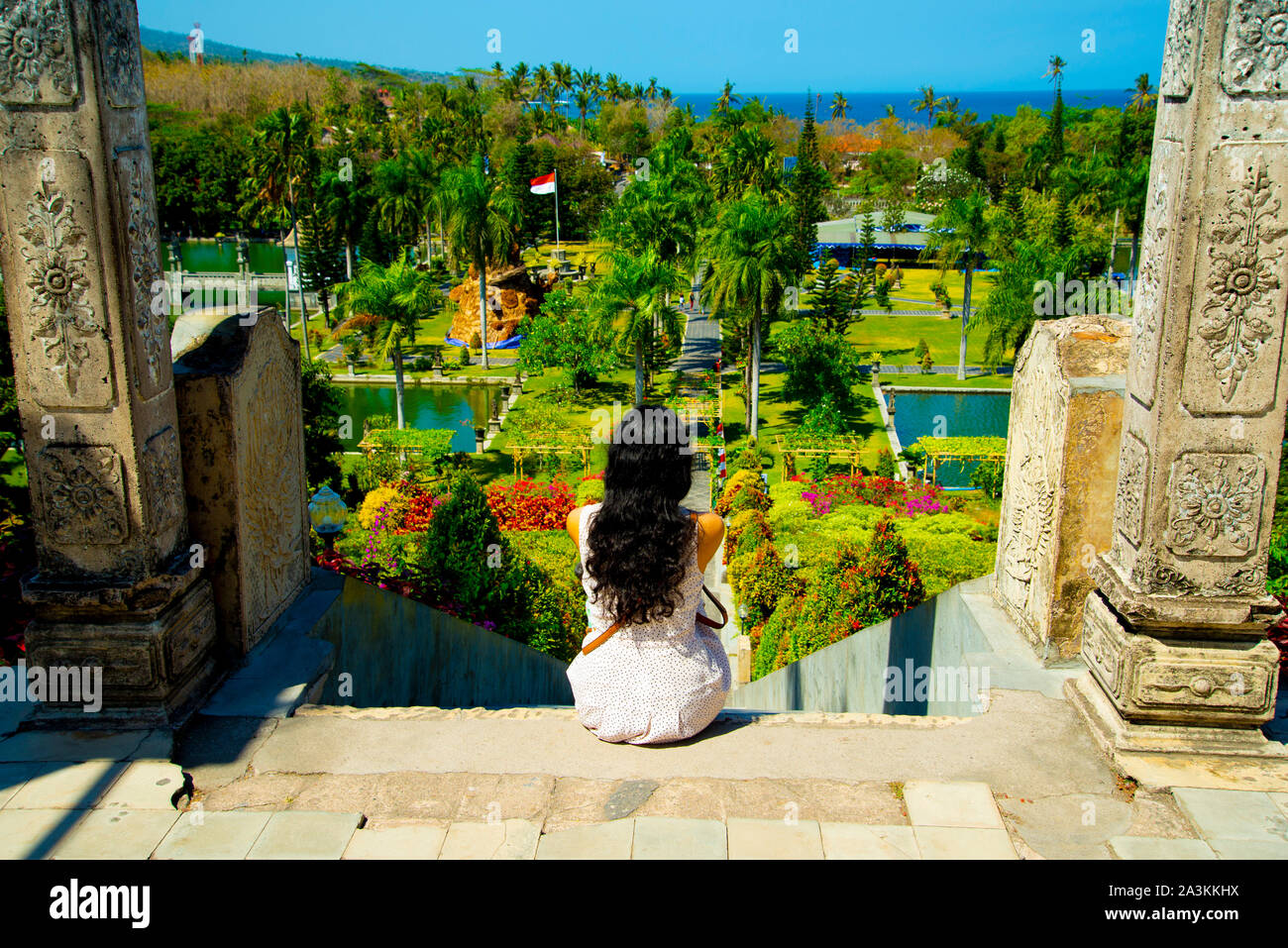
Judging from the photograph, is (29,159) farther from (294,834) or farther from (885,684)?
(885,684)

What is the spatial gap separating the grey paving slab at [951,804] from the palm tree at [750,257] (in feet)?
53.5

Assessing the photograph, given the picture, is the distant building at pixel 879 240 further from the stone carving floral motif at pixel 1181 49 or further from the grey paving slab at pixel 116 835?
the grey paving slab at pixel 116 835

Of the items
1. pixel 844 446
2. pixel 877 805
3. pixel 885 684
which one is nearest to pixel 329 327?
pixel 844 446

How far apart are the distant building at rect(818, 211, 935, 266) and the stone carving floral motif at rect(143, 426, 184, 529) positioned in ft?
122

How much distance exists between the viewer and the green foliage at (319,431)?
46.8 ft

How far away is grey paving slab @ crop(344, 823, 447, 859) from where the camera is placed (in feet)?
10.8

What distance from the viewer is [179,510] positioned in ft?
13.7

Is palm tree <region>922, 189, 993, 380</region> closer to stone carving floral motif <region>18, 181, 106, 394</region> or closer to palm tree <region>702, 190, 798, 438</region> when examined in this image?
palm tree <region>702, 190, 798, 438</region>

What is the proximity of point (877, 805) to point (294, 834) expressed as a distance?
1980 millimetres

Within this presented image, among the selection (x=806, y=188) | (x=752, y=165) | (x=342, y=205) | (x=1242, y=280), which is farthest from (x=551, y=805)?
(x=752, y=165)

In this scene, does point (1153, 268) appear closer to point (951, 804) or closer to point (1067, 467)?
point (1067, 467)

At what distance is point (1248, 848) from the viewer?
331 cm

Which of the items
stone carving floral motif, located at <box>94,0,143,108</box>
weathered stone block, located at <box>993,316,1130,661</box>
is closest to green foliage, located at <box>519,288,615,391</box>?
weathered stone block, located at <box>993,316,1130,661</box>

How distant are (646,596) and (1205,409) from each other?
2060mm
